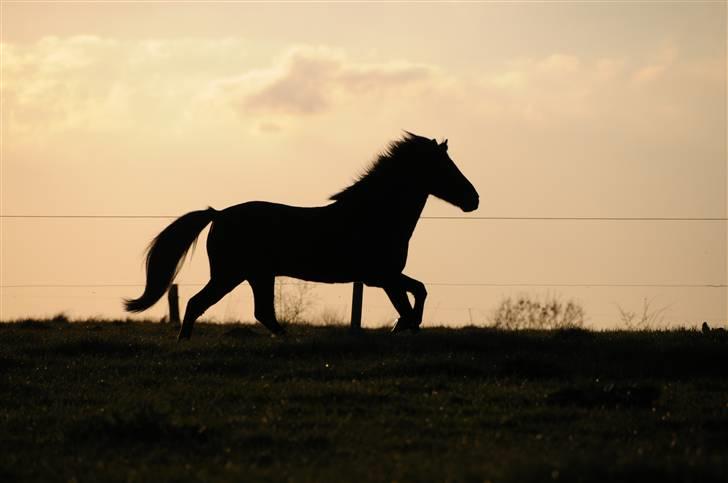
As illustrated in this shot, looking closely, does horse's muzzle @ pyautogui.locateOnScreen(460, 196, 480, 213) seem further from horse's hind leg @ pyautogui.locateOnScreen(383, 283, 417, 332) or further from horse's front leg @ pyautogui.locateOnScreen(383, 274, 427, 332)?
horse's hind leg @ pyautogui.locateOnScreen(383, 283, 417, 332)

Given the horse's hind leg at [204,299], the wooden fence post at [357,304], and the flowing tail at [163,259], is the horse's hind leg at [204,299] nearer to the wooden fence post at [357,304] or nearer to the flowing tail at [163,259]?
the flowing tail at [163,259]

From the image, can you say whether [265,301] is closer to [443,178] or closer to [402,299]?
[402,299]

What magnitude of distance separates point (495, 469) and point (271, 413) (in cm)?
314

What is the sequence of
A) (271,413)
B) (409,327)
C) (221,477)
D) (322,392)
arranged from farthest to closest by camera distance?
(409,327), (322,392), (271,413), (221,477)

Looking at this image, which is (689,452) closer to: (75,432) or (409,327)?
(75,432)

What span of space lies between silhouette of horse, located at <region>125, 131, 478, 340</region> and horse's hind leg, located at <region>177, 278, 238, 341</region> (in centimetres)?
1

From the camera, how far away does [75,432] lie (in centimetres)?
945

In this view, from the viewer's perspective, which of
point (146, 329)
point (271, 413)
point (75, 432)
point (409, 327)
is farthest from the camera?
point (146, 329)

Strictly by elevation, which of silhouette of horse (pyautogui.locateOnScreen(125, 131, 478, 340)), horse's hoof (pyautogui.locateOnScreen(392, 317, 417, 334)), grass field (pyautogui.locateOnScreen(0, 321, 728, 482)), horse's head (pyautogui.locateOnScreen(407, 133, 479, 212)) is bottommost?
grass field (pyautogui.locateOnScreen(0, 321, 728, 482))

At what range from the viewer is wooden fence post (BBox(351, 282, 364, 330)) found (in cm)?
1805

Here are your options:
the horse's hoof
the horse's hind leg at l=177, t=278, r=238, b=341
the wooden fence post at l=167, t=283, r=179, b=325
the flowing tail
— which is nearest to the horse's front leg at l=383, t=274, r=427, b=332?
the horse's hoof

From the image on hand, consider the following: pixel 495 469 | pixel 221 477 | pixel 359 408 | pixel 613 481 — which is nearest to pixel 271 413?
pixel 359 408

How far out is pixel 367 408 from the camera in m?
10.4

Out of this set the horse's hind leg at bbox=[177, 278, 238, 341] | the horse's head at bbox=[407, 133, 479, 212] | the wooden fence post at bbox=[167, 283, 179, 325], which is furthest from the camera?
the wooden fence post at bbox=[167, 283, 179, 325]
